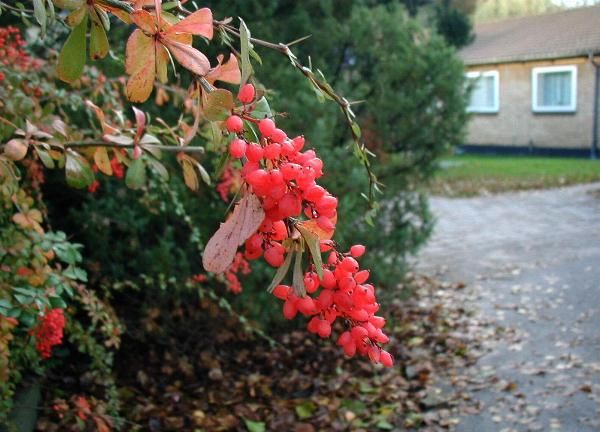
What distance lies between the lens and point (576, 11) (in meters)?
17.8

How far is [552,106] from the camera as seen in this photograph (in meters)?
17.9

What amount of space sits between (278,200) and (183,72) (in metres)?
3.60

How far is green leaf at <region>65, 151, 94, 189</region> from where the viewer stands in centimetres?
176

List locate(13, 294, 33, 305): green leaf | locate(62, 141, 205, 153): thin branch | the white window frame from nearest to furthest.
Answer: locate(62, 141, 205, 153): thin branch
locate(13, 294, 33, 305): green leaf
the white window frame

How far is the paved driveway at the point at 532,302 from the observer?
4.09m

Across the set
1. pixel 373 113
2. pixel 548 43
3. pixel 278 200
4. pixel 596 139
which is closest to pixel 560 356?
pixel 373 113

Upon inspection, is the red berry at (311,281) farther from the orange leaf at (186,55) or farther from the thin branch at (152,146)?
the thin branch at (152,146)

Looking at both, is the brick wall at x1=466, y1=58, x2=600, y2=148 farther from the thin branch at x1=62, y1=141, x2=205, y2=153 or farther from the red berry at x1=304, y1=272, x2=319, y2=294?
the red berry at x1=304, y1=272, x2=319, y2=294

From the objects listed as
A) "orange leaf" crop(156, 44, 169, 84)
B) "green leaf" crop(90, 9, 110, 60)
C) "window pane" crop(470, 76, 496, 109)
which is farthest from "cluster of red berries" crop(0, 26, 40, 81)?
"window pane" crop(470, 76, 496, 109)

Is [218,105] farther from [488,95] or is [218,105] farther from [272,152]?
[488,95]

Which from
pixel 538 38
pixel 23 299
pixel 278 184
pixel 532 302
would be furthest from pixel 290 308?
pixel 538 38

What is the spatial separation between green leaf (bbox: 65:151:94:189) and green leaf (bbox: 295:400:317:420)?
2.60 metres

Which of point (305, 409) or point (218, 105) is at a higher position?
point (218, 105)

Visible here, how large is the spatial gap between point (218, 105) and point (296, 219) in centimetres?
21
